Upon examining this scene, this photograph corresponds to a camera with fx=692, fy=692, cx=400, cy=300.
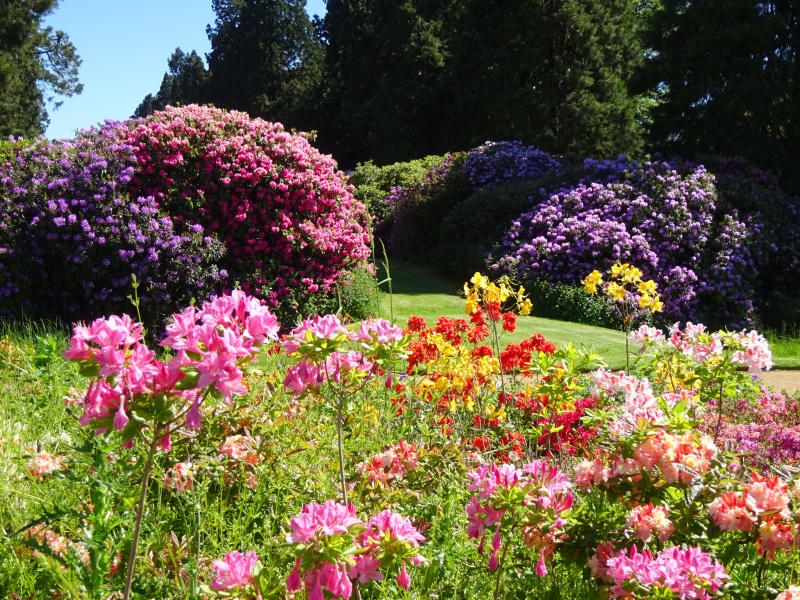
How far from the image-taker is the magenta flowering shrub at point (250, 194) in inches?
281

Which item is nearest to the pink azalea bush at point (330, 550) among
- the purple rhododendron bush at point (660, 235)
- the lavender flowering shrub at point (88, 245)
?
the lavender flowering shrub at point (88, 245)

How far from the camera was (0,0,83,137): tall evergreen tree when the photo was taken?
68.9ft

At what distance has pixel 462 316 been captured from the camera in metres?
8.96

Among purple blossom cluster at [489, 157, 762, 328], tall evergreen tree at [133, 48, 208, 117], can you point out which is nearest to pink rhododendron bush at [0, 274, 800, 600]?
purple blossom cluster at [489, 157, 762, 328]

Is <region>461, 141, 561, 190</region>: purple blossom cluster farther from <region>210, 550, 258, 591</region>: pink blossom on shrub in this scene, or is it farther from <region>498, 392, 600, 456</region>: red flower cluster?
<region>210, 550, 258, 591</region>: pink blossom on shrub

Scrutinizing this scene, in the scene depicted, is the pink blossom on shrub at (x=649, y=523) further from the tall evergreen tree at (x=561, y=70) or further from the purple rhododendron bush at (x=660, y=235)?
the tall evergreen tree at (x=561, y=70)

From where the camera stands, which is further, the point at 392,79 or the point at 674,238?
the point at 392,79

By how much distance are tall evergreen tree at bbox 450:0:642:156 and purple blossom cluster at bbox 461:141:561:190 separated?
2635 millimetres

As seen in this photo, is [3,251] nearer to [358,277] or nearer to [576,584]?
[358,277]

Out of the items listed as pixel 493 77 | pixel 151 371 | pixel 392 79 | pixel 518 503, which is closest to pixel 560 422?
pixel 518 503

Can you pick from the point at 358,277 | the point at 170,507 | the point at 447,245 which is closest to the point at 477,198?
the point at 447,245

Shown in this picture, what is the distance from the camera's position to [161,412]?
127 cm

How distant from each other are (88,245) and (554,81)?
13.3 meters

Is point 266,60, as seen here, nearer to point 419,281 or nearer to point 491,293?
point 419,281
